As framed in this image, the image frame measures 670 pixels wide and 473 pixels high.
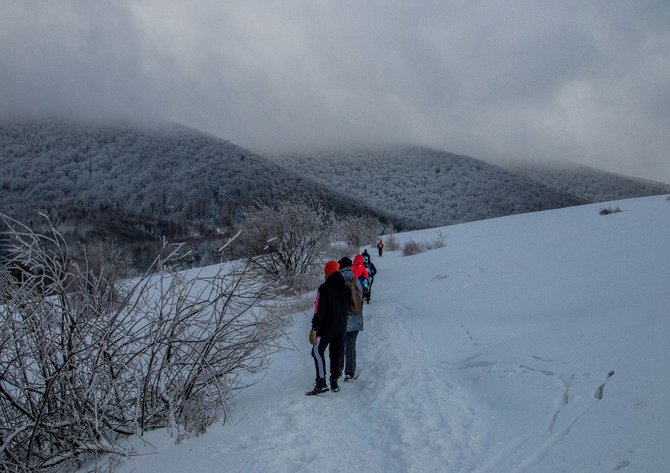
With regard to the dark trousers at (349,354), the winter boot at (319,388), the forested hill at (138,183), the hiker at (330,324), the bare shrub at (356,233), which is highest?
the forested hill at (138,183)

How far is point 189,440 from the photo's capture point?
423 cm

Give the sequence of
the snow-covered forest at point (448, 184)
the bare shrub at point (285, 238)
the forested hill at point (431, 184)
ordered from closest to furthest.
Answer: the bare shrub at point (285, 238) < the forested hill at point (431, 184) < the snow-covered forest at point (448, 184)

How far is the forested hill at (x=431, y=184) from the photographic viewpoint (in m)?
61.6

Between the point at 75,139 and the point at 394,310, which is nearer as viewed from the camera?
the point at 394,310

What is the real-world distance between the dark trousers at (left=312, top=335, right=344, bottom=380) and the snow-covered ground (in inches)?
12.1

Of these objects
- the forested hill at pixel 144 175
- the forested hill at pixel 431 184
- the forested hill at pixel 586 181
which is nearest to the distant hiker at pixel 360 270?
the forested hill at pixel 144 175

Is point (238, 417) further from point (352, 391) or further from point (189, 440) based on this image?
point (352, 391)

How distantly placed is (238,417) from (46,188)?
69712 millimetres

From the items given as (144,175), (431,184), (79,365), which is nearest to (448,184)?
(431,184)

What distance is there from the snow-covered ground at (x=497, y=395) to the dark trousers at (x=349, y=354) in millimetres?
228

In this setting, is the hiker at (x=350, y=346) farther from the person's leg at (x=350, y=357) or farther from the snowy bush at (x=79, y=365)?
the snowy bush at (x=79, y=365)

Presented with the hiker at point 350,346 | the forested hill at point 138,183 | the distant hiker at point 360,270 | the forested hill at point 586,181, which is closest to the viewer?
the hiker at point 350,346

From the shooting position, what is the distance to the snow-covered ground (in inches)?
127

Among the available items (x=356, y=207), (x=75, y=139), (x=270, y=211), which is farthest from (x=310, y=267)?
(x=75, y=139)
